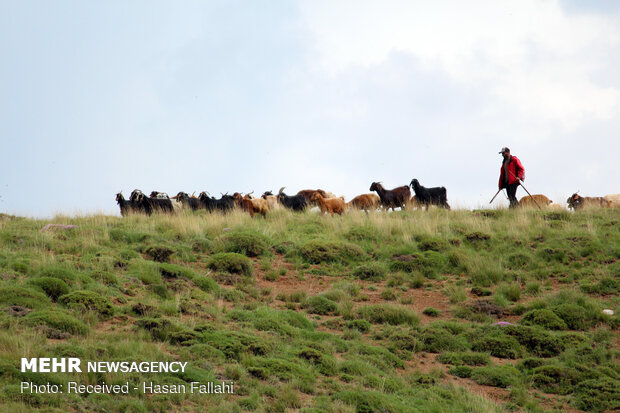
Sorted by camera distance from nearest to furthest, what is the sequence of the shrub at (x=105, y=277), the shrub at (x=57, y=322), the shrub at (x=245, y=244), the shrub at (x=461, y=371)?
1. the shrub at (x=57, y=322)
2. the shrub at (x=461, y=371)
3. the shrub at (x=105, y=277)
4. the shrub at (x=245, y=244)

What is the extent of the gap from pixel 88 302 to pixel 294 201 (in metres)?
17.5

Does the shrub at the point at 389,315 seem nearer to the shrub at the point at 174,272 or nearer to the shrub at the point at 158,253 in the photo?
the shrub at the point at 174,272

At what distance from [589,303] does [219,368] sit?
9075mm

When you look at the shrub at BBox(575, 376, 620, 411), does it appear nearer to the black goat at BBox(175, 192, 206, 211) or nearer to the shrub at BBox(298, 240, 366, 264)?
the shrub at BBox(298, 240, 366, 264)

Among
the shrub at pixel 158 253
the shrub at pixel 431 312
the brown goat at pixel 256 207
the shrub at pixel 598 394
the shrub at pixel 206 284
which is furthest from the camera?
the brown goat at pixel 256 207

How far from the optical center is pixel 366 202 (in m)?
28.7

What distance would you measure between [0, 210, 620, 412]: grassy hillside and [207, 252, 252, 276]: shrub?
4 cm

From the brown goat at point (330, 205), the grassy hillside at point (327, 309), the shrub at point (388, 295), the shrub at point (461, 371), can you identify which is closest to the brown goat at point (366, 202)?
the brown goat at point (330, 205)

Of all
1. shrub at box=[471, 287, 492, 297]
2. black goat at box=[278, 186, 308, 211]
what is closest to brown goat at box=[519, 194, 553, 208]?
black goat at box=[278, 186, 308, 211]

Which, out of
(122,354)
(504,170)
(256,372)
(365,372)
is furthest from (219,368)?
(504,170)

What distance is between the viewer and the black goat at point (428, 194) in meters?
27.6

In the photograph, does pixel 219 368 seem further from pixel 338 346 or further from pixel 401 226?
pixel 401 226

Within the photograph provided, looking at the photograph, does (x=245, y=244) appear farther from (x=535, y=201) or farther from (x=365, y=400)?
(x=535, y=201)

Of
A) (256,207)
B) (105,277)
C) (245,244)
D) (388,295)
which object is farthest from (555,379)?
(256,207)
